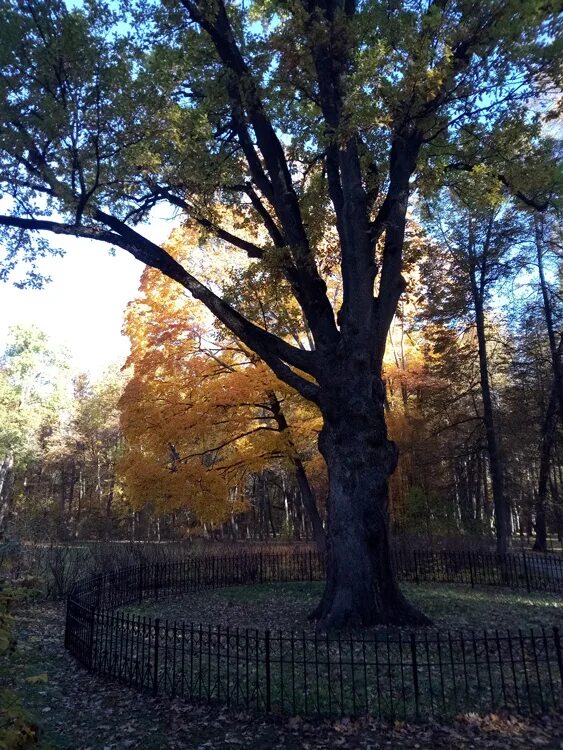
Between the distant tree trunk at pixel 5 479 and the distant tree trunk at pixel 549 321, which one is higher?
the distant tree trunk at pixel 549 321

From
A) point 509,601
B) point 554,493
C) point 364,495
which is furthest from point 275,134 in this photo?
point 554,493

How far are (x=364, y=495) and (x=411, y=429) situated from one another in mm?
13847

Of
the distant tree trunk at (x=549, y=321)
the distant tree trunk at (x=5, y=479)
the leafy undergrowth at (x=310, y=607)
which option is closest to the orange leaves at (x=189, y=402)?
the leafy undergrowth at (x=310, y=607)

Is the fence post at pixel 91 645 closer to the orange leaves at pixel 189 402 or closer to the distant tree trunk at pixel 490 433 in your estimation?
the orange leaves at pixel 189 402

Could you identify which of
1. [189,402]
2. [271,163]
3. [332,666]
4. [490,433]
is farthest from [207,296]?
[490,433]

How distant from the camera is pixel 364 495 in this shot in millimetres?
8383

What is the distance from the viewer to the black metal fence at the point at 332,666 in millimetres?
5383

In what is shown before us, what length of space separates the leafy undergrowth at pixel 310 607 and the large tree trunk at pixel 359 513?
2.79 feet

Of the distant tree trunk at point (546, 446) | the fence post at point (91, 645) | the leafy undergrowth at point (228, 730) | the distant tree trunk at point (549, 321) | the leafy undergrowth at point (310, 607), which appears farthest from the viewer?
the distant tree trunk at point (546, 446)

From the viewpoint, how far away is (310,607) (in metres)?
10.3

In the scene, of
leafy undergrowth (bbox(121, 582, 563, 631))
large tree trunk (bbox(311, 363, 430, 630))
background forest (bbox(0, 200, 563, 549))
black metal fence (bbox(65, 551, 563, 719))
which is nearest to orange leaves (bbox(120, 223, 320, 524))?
background forest (bbox(0, 200, 563, 549))

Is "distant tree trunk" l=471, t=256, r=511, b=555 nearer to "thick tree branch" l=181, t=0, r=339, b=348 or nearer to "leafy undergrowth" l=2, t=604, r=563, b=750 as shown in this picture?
"thick tree branch" l=181, t=0, r=339, b=348

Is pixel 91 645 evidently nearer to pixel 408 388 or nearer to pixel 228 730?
pixel 228 730

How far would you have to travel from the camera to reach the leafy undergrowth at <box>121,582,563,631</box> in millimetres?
8938
